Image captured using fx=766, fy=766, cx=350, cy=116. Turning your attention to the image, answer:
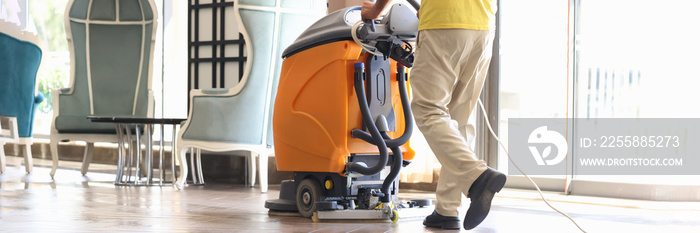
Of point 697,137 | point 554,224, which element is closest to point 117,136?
point 554,224

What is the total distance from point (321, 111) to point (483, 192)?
0.93 metres

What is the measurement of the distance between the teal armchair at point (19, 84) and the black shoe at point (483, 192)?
4.54 metres

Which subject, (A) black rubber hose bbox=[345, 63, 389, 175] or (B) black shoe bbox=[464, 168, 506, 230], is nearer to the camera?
(B) black shoe bbox=[464, 168, 506, 230]

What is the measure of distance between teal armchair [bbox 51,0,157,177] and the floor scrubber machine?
2898 millimetres

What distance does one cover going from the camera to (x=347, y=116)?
3.04 meters

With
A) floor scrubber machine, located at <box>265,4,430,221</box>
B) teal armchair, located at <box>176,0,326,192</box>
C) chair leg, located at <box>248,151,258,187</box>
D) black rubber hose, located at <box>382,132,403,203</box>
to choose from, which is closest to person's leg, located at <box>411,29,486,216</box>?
floor scrubber machine, located at <box>265,4,430,221</box>

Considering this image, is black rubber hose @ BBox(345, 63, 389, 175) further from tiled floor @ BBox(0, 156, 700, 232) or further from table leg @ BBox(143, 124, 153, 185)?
table leg @ BBox(143, 124, 153, 185)

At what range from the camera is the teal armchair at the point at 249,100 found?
4.61 metres

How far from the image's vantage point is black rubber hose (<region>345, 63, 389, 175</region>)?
2.92 meters

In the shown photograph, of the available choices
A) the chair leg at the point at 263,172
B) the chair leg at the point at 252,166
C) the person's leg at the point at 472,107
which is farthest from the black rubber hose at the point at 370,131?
the chair leg at the point at 252,166

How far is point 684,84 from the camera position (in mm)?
4410

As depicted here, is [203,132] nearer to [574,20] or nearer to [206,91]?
[206,91]

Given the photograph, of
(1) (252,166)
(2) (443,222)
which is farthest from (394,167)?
(1) (252,166)

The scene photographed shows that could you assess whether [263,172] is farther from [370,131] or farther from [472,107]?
[472,107]
